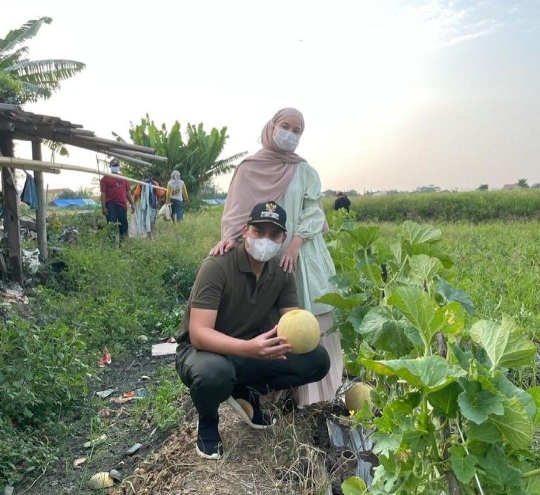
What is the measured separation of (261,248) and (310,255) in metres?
0.56

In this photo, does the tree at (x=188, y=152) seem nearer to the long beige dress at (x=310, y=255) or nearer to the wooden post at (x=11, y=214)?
the wooden post at (x=11, y=214)

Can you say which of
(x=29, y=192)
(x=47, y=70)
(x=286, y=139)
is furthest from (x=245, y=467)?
(x=47, y=70)

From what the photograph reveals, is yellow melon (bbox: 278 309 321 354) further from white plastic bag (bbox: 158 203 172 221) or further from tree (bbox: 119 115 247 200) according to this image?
tree (bbox: 119 115 247 200)

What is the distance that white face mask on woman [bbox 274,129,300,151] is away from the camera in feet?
11.0

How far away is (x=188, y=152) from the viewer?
25.8 m

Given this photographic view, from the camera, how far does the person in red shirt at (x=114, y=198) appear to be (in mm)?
10812

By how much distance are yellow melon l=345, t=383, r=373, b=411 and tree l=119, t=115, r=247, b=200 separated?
22368mm

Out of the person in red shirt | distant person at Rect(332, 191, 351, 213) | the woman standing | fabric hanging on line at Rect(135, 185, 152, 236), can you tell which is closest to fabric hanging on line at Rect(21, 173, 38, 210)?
the person in red shirt

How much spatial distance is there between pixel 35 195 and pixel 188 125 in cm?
1882

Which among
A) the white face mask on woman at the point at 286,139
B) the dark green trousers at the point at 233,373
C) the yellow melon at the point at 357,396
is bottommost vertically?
the yellow melon at the point at 357,396

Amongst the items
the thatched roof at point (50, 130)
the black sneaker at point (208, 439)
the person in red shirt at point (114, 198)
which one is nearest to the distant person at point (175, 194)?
the person in red shirt at point (114, 198)

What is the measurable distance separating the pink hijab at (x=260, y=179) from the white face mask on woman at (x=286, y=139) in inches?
1.7

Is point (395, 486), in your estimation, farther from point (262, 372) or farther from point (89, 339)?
point (89, 339)

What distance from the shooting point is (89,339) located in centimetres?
518
